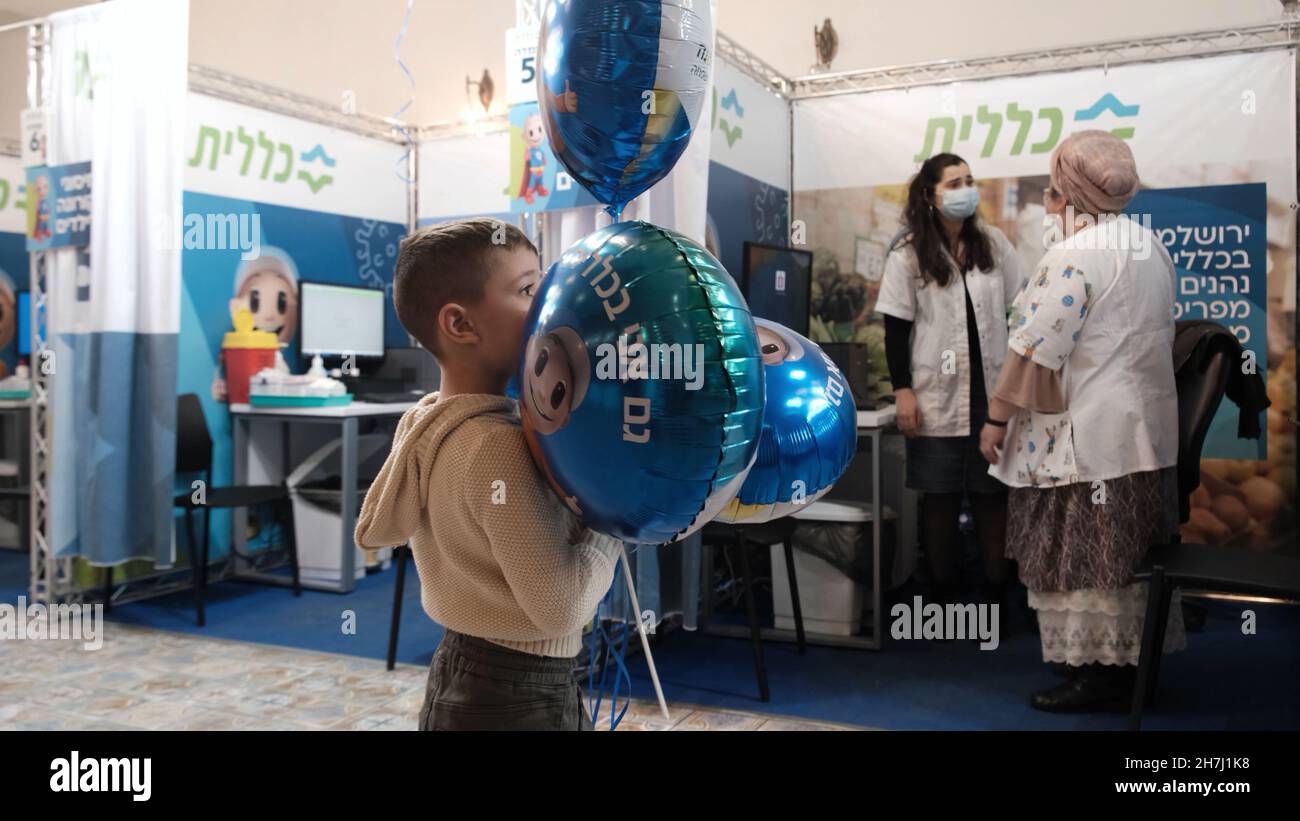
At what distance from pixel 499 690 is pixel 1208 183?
152 inches

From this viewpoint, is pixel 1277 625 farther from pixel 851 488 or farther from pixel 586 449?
pixel 586 449

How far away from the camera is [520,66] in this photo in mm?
2840

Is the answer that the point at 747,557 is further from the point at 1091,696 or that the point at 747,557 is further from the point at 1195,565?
the point at 1195,565

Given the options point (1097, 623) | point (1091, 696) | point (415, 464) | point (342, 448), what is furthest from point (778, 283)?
point (415, 464)

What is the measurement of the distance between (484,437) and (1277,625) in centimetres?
370

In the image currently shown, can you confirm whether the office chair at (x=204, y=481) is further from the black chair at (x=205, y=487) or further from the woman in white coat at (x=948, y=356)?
the woman in white coat at (x=948, y=356)

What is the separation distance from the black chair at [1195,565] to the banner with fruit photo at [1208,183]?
1.19 m

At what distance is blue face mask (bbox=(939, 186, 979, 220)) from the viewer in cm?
335

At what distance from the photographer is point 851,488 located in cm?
407

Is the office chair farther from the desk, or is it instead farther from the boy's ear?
the boy's ear
